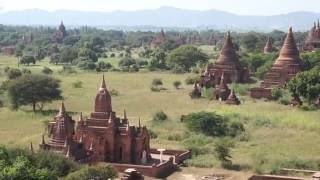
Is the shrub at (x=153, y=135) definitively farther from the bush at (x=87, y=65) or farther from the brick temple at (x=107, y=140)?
the bush at (x=87, y=65)

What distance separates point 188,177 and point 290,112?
1879 centimetres

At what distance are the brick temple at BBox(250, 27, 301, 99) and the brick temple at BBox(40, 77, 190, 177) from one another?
24633 mm

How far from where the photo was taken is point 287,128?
45875 mm

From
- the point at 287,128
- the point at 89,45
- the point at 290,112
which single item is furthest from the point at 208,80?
the point at 89,45

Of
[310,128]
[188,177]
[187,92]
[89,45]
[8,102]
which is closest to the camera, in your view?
[188,177]

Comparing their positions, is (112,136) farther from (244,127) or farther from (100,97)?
(244,127)

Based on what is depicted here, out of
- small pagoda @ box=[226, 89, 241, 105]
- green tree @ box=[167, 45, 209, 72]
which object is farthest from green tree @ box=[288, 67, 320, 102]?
green tree @ box=[167, 45, 209, 72]

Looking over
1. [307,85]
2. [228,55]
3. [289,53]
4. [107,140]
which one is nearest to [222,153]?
[107,140]

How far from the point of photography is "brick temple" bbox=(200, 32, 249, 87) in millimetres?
68688

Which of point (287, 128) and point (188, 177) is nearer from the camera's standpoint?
point (188, 177)

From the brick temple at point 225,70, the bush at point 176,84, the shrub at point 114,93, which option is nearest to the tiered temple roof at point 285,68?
the brick temple at point 225,70

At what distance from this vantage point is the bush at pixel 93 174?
27.0m

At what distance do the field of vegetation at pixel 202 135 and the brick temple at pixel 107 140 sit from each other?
2539 mm

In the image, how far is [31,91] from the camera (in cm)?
5494
